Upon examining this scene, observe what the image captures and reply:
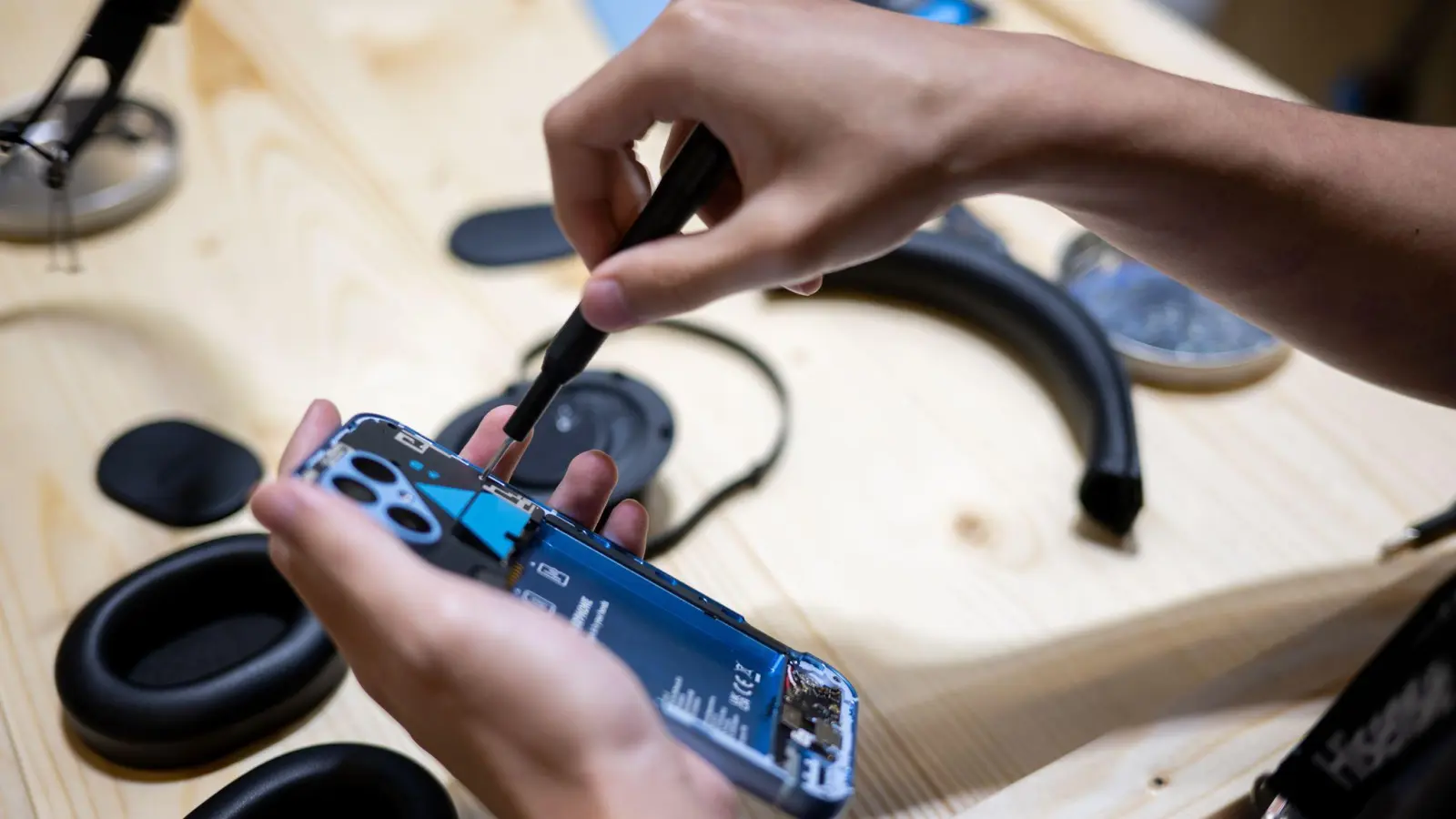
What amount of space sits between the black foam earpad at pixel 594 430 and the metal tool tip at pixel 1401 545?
1.18ft

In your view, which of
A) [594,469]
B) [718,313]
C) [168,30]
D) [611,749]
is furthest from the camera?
[168,30]

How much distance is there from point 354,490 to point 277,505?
31mm

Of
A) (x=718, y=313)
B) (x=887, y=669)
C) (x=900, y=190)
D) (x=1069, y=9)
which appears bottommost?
(x=887, y=669)

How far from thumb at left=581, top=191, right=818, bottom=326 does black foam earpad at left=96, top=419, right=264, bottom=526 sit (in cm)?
25

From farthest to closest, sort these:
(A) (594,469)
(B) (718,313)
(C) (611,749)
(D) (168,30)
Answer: (D) (168,30), (B) (718,313), (A) (594,469), (C) (611,749)

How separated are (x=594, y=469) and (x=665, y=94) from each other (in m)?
0.15

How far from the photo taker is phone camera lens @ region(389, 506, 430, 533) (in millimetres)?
332

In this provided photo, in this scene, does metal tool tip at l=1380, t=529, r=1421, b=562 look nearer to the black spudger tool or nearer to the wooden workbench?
the wooden workbench

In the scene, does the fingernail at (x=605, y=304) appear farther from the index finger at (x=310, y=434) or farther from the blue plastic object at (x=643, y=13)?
the blue plastic object at (x=643, y=13)

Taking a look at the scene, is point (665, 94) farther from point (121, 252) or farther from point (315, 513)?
point (121, 252)

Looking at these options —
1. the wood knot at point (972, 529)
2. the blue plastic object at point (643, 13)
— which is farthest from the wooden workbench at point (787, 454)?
the blue plastic object at point (643, 13)

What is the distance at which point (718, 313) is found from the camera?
62 cm

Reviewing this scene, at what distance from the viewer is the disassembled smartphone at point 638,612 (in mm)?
317

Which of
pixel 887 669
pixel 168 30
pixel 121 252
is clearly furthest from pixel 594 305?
pixel 168 30
